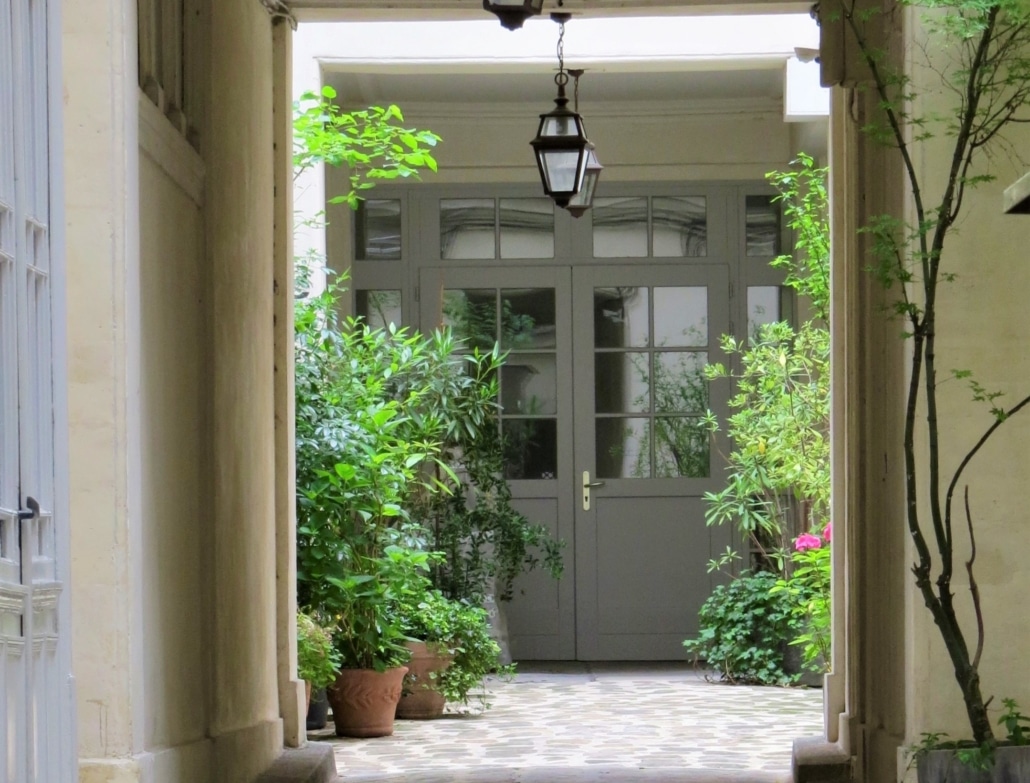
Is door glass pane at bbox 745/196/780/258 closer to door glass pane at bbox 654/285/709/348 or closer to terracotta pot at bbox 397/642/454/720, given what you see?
door glass pane at bbox 654/285/709/348

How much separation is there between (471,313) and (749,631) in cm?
331

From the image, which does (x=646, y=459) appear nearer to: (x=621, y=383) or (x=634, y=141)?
(x=621, y=383)

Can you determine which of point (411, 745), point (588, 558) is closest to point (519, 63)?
point (588, 558)

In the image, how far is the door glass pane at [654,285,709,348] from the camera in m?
11.7

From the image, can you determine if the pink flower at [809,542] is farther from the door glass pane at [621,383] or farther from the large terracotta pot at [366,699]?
the door glass pane at [621,383]

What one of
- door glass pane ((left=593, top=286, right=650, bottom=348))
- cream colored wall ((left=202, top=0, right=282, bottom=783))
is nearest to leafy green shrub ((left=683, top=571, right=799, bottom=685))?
door glass pane ((left=593, top=286, right=650, bottom=348))

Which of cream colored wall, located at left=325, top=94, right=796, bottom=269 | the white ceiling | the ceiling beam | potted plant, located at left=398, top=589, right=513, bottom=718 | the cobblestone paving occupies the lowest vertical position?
the cobblestone paving

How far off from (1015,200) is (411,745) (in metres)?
4.97

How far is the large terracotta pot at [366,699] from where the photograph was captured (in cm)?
780

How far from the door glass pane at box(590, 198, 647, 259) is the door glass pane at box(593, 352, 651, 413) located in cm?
79

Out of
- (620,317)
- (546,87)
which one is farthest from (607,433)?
(546,87)

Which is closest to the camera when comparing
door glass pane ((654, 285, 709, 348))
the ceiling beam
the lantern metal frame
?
the ceiling beam

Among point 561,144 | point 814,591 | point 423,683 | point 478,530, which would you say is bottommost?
point 423,683

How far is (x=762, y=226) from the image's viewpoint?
1180 centimetres
